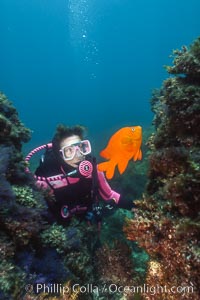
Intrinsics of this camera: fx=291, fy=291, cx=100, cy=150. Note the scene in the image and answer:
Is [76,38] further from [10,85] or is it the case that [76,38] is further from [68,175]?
[68,175]

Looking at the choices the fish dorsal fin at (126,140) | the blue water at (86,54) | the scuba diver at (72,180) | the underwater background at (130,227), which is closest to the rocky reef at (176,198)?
the underwater background at (130,227)

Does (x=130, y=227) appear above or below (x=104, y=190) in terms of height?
below

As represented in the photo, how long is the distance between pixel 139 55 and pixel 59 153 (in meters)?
111

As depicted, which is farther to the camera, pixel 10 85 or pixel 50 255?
pixel 10 85

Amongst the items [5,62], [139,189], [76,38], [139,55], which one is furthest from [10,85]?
[139,189]

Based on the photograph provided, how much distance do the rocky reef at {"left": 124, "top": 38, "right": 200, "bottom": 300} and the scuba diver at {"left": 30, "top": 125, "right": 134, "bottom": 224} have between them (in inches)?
87.7

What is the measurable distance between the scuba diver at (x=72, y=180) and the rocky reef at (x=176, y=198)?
7.31 ft

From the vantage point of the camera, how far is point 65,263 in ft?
13.5

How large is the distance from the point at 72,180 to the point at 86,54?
422ft

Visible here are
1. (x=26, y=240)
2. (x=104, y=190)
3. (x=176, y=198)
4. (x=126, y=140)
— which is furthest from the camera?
(x=104, y=190)

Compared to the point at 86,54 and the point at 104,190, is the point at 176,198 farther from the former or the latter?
the point at 86,54

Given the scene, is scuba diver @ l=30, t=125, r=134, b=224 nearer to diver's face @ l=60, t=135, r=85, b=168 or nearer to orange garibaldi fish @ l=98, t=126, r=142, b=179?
diver's face @ l=60, t=135, r=85, b=168

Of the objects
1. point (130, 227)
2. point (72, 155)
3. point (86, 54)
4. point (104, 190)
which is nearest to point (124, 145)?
point (130, 227)

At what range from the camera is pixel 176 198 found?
2.53m
